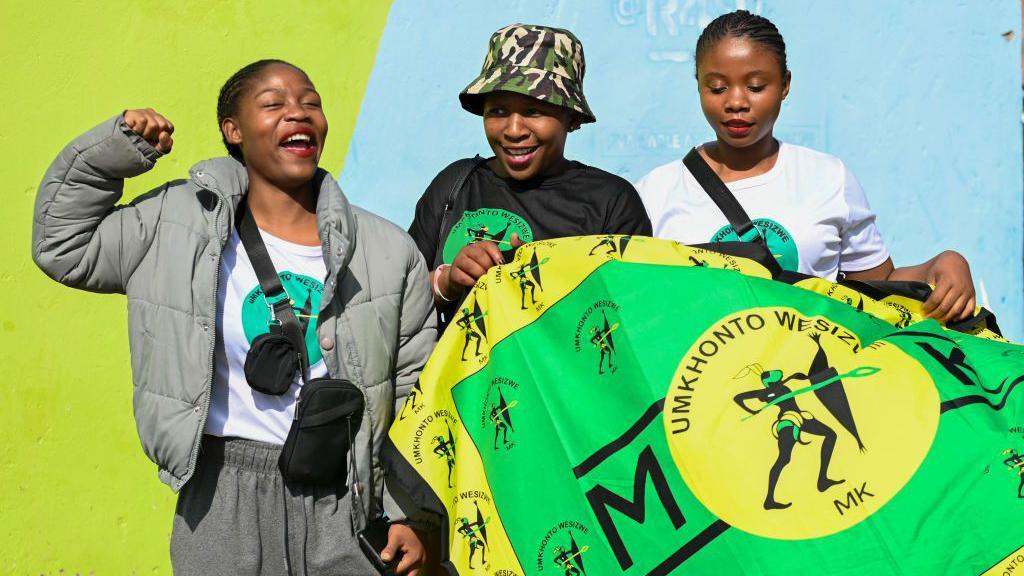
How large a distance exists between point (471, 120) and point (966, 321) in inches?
91.5

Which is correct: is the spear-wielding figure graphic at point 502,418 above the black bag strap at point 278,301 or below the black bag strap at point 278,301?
below

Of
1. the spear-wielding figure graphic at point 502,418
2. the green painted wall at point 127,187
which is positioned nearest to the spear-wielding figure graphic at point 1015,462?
the spear-wielding figure graphic at point 502,418

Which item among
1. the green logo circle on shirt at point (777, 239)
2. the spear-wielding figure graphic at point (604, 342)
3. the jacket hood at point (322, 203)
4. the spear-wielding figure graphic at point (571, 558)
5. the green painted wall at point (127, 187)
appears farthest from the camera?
the green painted wall at point (127, 187)

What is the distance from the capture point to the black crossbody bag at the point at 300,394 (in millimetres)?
2609

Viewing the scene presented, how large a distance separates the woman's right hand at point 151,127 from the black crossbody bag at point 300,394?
365 millimetres

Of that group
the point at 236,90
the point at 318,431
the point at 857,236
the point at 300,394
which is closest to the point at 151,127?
the point at 236,90

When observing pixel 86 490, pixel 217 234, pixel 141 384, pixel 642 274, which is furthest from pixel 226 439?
pixel 86 490

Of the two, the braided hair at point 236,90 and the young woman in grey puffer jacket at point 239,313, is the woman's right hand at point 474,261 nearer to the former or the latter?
the young woman in grey puffer jacket at point 239,313

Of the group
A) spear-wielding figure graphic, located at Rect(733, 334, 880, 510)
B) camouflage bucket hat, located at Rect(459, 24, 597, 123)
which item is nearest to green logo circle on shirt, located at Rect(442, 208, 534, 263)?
camouflage bucket hat, located at Rect(459, 24, 597, 123)

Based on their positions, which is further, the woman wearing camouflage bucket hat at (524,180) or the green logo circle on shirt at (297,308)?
the woman wearing camouflage bucket hat at (524,180)

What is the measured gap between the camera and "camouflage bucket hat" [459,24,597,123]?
303 cm

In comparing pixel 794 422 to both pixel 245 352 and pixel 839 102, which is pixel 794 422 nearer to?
pixel 245 352

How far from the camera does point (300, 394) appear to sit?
8.68 ft

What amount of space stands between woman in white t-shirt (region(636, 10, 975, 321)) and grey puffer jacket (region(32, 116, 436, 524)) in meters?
0.82
